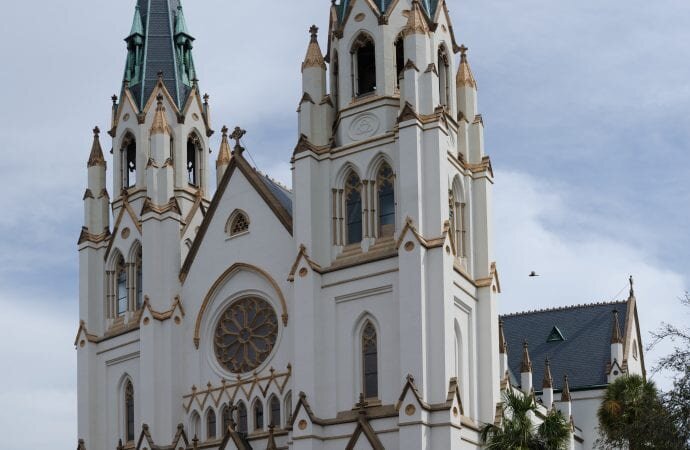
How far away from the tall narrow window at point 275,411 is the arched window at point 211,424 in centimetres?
277

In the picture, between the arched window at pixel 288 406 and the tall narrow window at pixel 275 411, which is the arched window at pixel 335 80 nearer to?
the arched window at pixel 288 406

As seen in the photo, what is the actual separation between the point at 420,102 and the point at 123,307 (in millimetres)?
16198

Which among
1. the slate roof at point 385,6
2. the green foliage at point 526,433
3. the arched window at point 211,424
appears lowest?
the green foliage at point 526,433

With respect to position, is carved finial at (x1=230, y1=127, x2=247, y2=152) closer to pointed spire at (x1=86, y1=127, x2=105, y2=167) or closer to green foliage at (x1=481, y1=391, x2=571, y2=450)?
pointed spire at (x1=86, y1=127, x2=105, y2=167)

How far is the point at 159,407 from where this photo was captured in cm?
4756

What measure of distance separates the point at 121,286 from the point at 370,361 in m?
14.2

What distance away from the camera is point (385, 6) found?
151 feet

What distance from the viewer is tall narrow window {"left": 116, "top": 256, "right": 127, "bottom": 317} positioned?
51844 millimetres

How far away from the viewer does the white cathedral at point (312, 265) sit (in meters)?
41.6

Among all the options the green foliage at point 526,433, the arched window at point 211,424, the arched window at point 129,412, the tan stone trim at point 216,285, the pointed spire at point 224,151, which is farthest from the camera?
the pointed spire at point 224,151

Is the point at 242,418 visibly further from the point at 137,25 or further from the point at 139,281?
the point at 137,25

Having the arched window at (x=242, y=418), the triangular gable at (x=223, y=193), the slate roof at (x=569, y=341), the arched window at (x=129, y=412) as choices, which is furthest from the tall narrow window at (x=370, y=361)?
the slate roof at (x=569, y=341)

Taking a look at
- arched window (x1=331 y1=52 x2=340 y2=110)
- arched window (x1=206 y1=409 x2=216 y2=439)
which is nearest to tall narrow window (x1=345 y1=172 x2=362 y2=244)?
arched window (x1=331 y1=52 x2=340 y2=110)

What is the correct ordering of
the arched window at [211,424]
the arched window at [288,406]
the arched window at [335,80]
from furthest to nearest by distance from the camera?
1. the arched window at [211,424]
2. the arched window at [335,80]
3. the arched window at [288,406]
